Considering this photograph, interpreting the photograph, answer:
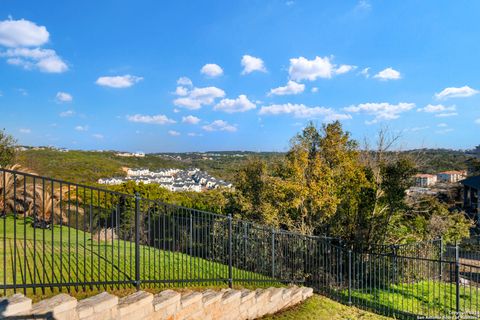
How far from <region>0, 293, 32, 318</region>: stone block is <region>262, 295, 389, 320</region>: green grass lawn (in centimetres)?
384

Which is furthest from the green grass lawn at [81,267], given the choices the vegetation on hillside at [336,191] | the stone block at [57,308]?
the vegetation on hillside at [336,191]

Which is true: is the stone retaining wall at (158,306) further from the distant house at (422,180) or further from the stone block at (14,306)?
the distant house at (422,180)

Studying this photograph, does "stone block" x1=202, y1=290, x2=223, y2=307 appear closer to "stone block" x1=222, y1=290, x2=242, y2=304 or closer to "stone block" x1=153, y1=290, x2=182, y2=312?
"stone block" x1=222, y1=290, x2=242, y2=304

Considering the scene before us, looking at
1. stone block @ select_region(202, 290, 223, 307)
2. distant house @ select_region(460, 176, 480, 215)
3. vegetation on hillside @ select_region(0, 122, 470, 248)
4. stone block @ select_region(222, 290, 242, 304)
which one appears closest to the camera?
stone block @ select_region(202, 290, 223, 307)

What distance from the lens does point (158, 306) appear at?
411 centimetres

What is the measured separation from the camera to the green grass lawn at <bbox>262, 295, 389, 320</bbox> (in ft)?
20.0

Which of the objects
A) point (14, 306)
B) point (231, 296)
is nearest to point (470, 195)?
point (231, 296)

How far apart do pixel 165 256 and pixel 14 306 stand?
429cm

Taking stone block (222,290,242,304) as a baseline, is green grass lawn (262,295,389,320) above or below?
below

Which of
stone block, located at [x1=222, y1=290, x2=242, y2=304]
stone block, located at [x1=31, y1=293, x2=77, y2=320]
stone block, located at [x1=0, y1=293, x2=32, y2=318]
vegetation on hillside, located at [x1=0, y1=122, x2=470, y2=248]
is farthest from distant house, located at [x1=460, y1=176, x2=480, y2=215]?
stone block, located at [x1=0, y1=293, x2=32, y2=318]

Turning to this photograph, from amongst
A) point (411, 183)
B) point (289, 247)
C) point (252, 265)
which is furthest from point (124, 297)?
point (411, 183)

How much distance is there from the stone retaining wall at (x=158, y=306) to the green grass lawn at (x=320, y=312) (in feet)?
0.77

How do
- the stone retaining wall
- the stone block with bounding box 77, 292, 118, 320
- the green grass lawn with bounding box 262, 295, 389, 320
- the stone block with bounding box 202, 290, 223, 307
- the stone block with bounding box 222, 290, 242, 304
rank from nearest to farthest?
1. the stone retaining wall
2. the stone block with bounding box 77, 292, 118, 320
3. the stone block with bounding box 202, 290, 223, 307
4. the stone block with bounding box 222, 290, 242, 304
5. the green grass lawn with bounding box 262, 295, 389, 320

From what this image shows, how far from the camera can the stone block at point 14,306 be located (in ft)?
9.87
